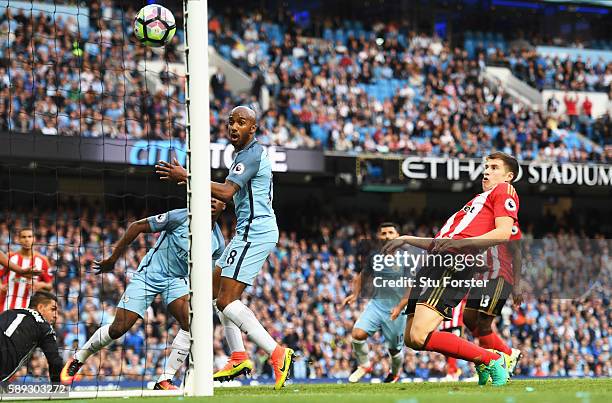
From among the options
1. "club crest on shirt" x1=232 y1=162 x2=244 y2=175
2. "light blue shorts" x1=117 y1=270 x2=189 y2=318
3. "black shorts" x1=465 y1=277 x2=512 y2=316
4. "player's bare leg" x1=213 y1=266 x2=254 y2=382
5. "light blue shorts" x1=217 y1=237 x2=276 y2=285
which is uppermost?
"club crest on shirt" x1=232 y1=162 x2=244 y2=175

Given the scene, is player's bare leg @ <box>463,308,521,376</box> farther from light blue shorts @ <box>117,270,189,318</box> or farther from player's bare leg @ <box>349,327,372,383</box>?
player's bare leg @ <box>349,327,372,383</box>

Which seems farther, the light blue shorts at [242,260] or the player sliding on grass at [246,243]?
the light blue shorts at [242,260]

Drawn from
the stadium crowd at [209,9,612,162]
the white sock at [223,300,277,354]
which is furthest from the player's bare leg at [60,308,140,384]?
the stadium crowd at [209,9,612,162]

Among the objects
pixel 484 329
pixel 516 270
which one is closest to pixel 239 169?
pixel 516 270

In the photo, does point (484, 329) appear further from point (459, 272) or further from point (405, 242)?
point (405, 242)

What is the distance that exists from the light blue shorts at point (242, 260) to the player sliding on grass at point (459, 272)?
1.06m

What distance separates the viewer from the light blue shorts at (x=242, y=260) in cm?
837

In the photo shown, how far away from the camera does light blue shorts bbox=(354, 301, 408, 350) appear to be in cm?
1336

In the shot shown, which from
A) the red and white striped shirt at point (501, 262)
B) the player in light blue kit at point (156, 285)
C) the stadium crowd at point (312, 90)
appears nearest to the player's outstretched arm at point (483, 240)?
the red and white striped shirt at point (501, 262)

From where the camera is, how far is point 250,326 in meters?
8.27

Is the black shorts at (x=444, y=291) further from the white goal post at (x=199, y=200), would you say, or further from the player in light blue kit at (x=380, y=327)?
the player in light blue kit at (x=380, y=327)

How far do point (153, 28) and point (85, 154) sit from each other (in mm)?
12042

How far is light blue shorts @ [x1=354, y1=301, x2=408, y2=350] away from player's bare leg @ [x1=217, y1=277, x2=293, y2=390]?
5137 mm

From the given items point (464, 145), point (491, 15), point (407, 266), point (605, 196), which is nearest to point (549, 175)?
point (464, 145)
